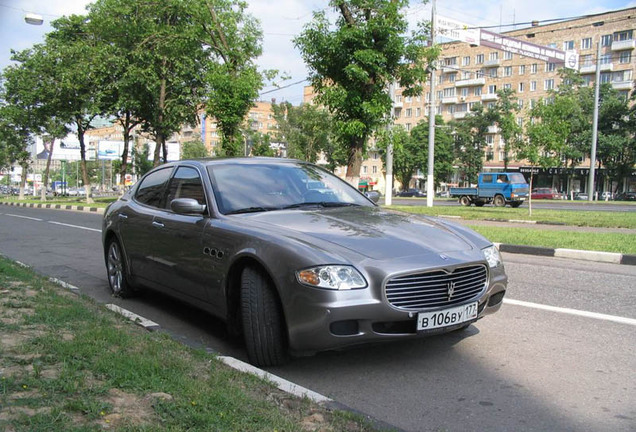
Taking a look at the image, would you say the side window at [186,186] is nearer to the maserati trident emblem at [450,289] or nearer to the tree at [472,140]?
the maserati trident emblem at [450,289]

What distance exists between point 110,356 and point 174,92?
28.3 m

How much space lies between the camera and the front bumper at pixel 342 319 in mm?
3330

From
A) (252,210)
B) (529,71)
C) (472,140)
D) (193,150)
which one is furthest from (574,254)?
(193,150)

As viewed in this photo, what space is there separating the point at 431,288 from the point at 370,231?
626 millimetres

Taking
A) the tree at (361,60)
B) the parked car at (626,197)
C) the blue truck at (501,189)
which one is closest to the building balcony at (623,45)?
the parked car at (626,197)

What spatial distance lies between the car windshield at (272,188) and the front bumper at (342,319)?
127 centimetres

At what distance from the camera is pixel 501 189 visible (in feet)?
109

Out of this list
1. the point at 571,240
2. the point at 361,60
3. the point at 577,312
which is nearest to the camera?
the point at 577,312

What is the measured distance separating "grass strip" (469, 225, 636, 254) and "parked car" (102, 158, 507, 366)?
6.35 metres

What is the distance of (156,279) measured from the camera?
5.15 meters

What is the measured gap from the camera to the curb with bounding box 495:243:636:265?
8.88m

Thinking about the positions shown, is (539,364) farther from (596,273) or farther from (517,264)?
(517,264)

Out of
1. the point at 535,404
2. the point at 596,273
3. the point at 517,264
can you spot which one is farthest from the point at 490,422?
the point at 517,264

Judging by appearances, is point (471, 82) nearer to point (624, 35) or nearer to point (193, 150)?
point (624, 35)
